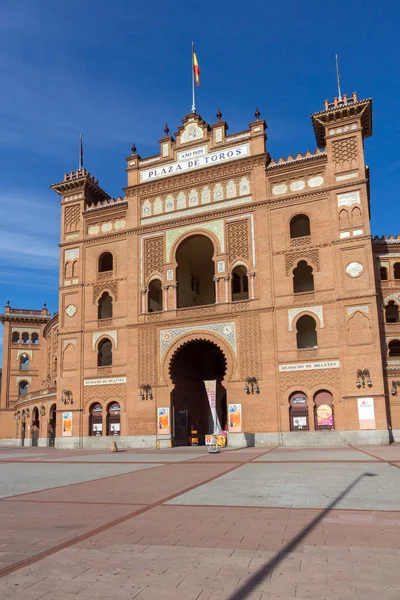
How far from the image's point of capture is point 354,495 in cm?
1041

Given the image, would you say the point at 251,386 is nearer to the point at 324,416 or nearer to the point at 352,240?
the point at 324,416

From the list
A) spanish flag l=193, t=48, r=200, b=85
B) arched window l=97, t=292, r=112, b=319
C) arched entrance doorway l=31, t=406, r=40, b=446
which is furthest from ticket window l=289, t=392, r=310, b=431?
arched entrance doorway l=31, t=406, r=40, b=446

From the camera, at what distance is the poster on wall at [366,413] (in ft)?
92.5

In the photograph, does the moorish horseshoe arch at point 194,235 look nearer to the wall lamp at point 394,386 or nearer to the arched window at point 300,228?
the arched window at point 300,228

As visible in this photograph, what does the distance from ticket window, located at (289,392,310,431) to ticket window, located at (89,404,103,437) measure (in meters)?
13.0

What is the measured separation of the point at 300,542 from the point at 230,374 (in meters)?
25.3

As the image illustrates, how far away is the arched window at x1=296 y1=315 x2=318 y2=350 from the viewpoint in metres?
32.6

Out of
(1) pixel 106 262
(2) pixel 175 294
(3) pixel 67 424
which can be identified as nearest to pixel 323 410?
(2) pixel 175 294

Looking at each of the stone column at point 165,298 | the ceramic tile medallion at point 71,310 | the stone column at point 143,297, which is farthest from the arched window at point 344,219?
the ceramic tile medallion at point 71,310

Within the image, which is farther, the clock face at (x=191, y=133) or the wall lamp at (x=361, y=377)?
the clock face at (x=191, y=133)

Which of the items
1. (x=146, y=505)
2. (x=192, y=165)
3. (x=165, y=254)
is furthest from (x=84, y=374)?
(x=146, y=505)

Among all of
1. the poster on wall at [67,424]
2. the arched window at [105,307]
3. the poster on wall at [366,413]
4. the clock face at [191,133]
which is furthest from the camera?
the arched window at [105,307]

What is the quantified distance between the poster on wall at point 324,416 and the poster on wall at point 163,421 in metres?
9.33

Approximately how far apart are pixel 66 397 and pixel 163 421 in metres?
7.95
